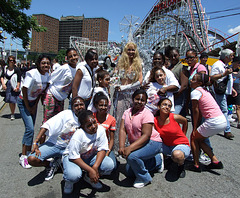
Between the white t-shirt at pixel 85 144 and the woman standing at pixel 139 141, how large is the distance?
0.94ft

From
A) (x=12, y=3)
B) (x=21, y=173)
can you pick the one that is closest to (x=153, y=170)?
(x=21, y=173)

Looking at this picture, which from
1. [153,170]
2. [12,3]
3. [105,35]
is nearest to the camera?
[153,170]

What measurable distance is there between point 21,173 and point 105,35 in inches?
6398

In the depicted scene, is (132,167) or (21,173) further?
(21,173)

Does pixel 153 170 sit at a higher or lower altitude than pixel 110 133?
lower

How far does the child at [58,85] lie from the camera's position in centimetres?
325

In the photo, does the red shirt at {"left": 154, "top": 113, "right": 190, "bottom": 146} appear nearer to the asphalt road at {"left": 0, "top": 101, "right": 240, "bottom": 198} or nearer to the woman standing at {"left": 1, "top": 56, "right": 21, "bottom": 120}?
the asphalt road at {"left": 0, "top": 101, "right": 240, "bottom": 198}

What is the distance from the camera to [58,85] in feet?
10.8

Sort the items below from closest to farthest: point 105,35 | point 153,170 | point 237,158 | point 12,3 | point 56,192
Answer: point 56,192 → point 153,170 → point 237,158 → point 12,3 → point 105,35

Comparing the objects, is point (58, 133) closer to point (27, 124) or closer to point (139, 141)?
point (27, 124)

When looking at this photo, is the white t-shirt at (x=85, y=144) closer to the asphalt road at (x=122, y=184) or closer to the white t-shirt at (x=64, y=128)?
the white t-shirt at (x=64, y=128)

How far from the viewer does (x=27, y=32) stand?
16703mm

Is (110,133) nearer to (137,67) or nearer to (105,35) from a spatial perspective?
(137,67)

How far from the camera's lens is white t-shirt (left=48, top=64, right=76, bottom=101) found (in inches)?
128
